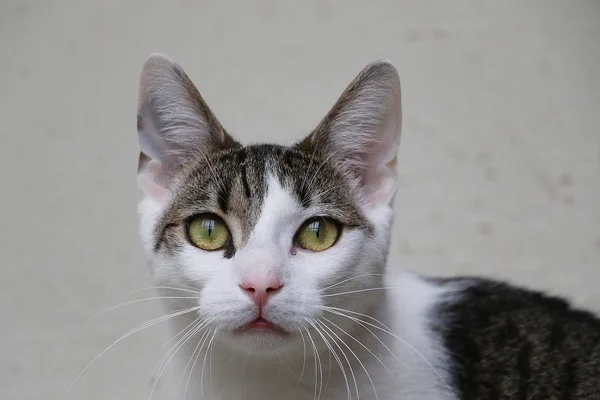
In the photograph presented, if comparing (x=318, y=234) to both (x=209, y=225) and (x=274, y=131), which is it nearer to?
(x=209, y=225)

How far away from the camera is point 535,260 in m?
1.81

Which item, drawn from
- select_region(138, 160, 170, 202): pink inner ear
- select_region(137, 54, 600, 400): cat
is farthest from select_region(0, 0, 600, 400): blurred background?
select_region(138, 160, 170, 202): pink inner ear

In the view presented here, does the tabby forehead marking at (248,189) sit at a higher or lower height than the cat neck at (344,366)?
higher

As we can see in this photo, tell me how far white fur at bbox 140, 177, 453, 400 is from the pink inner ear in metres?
0.02

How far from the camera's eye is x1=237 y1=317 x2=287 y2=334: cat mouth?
3.01 feet

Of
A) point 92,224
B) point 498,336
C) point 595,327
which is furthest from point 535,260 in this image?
point 92,224

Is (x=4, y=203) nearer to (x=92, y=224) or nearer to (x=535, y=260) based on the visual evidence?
(x=92, y=224)

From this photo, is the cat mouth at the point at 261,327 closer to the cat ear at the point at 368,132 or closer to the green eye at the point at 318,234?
the green eye at the point at 318,234

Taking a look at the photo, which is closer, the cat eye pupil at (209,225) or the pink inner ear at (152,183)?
the cat eye pupil at (209,225)

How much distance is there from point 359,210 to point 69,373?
3.52 ft

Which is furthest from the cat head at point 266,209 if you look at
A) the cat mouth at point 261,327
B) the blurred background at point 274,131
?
the blurred background at point 274,131

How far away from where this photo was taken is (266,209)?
100cm

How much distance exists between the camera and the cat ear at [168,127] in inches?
42.4

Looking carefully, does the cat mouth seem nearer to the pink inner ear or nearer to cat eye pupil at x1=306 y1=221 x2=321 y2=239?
cat eye pupil at x1=306 y1=221 x2=321 y2=239
